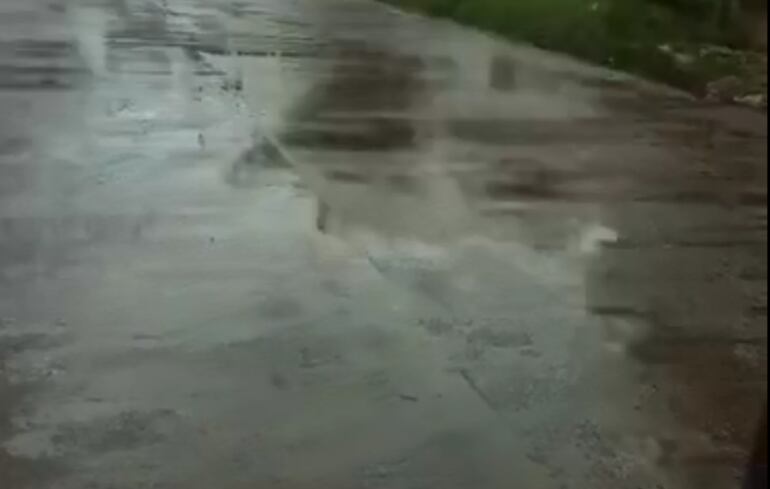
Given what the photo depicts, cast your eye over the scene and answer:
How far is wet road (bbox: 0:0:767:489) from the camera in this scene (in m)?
5.47

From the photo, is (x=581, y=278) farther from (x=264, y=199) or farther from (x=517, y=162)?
(x=517, y=162)

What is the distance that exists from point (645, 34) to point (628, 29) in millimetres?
311

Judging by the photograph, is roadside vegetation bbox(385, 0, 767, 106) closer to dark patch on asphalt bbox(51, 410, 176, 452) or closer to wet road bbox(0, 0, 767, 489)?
wet road bbox(0, 0, 767, 489)

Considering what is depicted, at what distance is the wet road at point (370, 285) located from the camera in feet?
17.9

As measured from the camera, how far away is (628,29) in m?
18.0

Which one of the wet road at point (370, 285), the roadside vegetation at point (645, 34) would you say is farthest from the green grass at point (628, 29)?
the wet road at point (370, 285)

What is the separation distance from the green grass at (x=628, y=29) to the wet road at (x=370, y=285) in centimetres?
178

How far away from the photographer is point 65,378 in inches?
233

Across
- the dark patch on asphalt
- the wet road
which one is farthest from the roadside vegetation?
the dark patch on asphalt

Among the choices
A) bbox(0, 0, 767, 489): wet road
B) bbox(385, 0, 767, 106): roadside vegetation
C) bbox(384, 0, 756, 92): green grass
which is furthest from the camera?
bbox(384, 0, 756, 92): green grass

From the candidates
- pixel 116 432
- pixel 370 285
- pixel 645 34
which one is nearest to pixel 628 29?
pixel 645 34

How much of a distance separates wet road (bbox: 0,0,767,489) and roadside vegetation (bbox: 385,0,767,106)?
1113 mm

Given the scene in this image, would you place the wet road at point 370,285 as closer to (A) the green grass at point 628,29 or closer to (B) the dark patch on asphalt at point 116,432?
(B) the dark patch on asphalt at point 116,432

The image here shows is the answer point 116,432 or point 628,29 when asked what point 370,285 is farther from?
point 628,29
